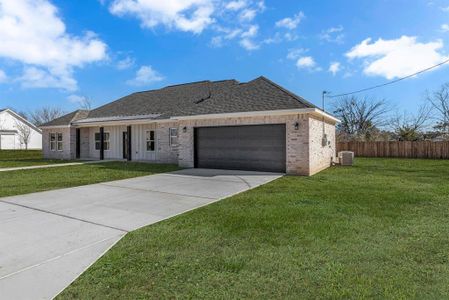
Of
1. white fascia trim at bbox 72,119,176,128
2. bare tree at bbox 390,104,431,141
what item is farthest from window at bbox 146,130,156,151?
bare tree at bbox 390,104,431,141

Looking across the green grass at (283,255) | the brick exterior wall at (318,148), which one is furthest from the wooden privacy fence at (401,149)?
the green grass at (283,255)

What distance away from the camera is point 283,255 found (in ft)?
12.5

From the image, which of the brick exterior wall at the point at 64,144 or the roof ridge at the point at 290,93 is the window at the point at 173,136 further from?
the brick exterior wall at the point at 64,144

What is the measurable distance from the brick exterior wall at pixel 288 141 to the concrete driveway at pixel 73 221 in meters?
2.76

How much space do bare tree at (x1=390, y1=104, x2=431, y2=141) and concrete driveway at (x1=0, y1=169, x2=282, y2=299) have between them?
2616 cm

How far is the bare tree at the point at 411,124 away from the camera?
29.7 m

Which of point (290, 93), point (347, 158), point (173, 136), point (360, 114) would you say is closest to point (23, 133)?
point (173, 136)

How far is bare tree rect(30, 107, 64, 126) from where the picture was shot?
5755 cm

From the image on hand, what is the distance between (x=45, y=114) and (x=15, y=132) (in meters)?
19.2

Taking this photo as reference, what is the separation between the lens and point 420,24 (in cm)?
1520

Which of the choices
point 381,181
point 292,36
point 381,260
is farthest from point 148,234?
point 292,36

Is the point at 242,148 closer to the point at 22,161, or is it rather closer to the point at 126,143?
the point at 126,143

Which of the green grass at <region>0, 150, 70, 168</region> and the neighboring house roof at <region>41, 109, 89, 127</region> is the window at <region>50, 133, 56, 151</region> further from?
the green grass at <region>0, 150, 70, 168</region>

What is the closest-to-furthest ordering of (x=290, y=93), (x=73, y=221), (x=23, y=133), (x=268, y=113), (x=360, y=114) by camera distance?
1. (x=73, y=221)
2. (x=268, y=113)
3. (x=290, y=93)
4. (x=360, y=114)
5. (x=23, y=133)
